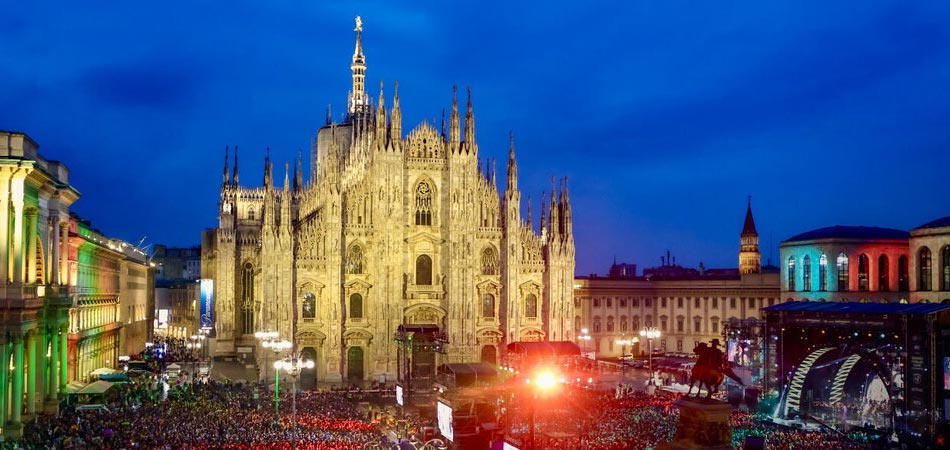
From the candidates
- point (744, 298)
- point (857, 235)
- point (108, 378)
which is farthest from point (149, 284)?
point (857, 235)

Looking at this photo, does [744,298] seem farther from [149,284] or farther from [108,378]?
[149,284]

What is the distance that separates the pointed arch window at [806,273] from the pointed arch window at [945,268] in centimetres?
1231

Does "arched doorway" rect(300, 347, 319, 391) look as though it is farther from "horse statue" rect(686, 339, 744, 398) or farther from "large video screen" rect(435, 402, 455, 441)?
"horse statue" rect(686, 339, 744, 398)

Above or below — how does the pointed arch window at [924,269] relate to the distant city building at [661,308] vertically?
above

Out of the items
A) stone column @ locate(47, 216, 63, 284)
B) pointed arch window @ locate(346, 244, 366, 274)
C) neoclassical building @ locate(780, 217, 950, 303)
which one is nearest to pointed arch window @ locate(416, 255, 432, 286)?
pointed arch window @ locate(346, 244, 366, 274)

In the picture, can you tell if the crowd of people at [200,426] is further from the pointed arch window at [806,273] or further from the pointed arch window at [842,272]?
the pointed arch window at [842,272]

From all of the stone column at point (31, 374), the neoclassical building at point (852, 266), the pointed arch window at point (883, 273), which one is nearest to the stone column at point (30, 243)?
the stone column at point (31, 374)

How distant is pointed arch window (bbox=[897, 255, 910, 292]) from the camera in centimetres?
7006

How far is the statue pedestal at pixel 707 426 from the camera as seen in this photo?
746 inches

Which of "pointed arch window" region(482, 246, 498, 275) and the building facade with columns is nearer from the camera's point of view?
the building facade with columns

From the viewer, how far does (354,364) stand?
214ft

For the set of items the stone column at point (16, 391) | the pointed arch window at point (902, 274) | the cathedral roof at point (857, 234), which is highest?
the cathedral roof at point (857, 234)

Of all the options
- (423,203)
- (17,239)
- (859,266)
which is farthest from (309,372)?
(859,266)

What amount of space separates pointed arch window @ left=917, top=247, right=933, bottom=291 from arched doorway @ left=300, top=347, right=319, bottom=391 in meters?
44.7
